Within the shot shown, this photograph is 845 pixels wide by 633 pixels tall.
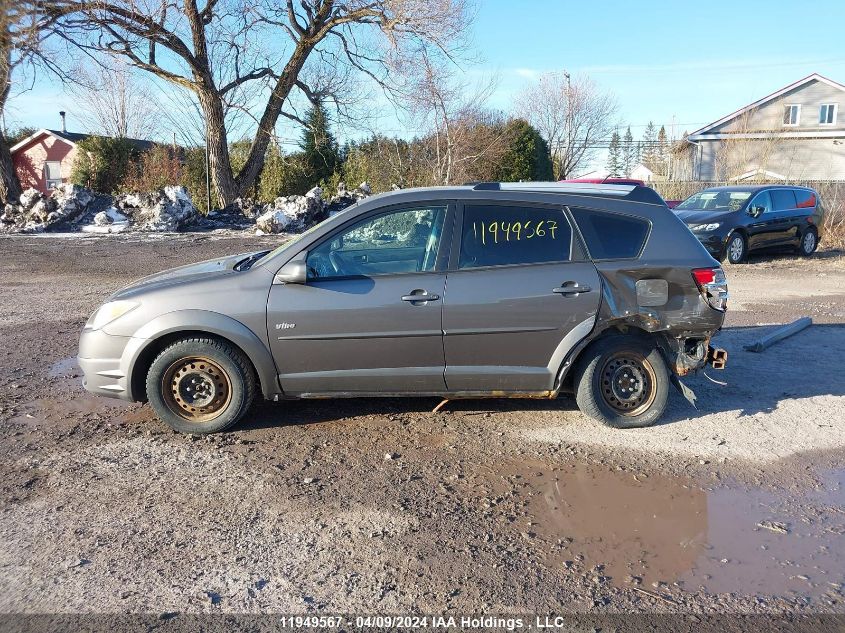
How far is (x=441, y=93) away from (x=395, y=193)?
20603 millimetres

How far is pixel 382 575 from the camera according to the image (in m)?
Answer: 3.42

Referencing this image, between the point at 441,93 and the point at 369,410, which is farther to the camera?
the point at 441,93

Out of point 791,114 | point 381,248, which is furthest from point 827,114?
point 381,248

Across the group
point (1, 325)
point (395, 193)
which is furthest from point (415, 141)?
point (395, 193)

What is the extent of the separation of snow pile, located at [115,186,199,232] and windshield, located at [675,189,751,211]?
14.9 meters

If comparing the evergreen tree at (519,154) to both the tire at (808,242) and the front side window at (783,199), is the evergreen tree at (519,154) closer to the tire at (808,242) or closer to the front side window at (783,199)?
the front side window at (783,199)

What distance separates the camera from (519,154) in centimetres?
3006

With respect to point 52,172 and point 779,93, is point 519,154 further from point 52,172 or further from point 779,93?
point 52,172

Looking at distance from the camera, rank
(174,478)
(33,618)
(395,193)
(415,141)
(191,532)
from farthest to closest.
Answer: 1. (415,141)
2. (395,193)
3. (174,478)
4. (191,532)
5. (33,618)

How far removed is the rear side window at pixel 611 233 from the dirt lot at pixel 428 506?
1318 millimetres

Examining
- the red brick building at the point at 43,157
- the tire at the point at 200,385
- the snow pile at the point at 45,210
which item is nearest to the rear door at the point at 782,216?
the tire at the point at 200,385

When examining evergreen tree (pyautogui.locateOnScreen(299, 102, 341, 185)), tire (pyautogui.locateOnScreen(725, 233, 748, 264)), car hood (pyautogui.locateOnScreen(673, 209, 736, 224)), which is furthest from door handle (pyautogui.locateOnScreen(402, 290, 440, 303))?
evergreen tree (pyautogui.locateOnScreen(299, 102, 341, 185))

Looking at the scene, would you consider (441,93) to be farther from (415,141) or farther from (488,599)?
(488,599)

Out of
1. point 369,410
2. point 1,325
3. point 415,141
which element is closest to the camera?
point 369,410
